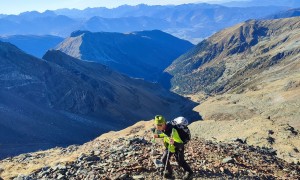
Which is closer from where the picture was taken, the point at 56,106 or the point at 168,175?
the point at 168,175

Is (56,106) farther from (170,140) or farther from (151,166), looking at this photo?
(170,140)

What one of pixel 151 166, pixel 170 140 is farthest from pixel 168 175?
pixel 170 140

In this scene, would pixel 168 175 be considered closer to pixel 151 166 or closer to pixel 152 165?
pixel 151 166

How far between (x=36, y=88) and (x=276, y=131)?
13801 centimetres

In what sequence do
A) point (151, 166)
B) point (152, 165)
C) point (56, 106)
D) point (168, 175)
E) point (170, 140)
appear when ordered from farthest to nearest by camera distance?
point (56, 106)
point (152, 165)
point (151, 166)
point (168, 175)
point (170, 140)

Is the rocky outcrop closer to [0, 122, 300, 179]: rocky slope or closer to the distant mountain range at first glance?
[0, 122, 300, 179]: rocky slope

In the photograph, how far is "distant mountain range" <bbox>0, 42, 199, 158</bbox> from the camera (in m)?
138

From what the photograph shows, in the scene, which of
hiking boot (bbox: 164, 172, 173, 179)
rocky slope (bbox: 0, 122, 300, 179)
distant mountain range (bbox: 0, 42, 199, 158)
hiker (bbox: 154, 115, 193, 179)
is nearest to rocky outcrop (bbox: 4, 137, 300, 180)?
rocky slope (bbox: 0, 122, 300, 179)

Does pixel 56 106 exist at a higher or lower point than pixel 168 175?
higher

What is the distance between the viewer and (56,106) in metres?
174

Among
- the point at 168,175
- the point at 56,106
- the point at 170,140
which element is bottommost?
the point at 168,175

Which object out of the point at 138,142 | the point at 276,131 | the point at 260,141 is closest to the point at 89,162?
the point at 138,142

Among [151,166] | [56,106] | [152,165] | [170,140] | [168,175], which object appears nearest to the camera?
[170,140]

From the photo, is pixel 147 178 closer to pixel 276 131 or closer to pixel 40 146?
pixel 276 131
